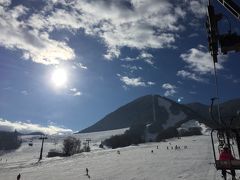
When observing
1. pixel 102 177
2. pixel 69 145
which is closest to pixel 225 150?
pixel 102 177

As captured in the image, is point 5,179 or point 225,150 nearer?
point 225,150

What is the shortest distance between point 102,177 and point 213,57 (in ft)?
123

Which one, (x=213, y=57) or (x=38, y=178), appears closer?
(x=213, y=57)

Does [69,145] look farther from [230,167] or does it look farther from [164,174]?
[230,167]

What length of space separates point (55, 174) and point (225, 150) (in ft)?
138

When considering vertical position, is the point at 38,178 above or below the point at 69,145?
below

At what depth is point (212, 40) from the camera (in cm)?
879

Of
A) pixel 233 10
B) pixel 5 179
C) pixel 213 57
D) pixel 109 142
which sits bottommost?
pixel 5 179

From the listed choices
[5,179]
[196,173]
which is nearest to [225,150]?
[196,173]

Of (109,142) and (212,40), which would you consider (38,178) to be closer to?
(212,40)

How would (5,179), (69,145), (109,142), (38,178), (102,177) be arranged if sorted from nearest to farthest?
(102,177) → (38,178) → (5,179) → (69,145) → (109,142)

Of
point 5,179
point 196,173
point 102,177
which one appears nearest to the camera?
point 196,173

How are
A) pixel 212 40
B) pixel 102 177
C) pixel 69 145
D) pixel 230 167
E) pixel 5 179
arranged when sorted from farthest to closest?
pixel 69 145, pixel 5 179, pixel 102 177, pixel 230 167, pixel 212 40

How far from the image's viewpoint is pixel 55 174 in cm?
5119
